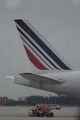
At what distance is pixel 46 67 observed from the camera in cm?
2789

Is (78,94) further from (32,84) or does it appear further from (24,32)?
(24,32)

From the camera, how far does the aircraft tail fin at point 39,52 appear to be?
27797mm

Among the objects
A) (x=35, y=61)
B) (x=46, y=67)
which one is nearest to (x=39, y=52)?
(x=35, y=61)

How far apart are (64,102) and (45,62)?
137 inches

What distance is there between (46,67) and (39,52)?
1307 mm

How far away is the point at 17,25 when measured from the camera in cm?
2866

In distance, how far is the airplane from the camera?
2695cm

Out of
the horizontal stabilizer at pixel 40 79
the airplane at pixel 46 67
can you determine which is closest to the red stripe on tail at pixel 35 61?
the airplane at pixel 46 67

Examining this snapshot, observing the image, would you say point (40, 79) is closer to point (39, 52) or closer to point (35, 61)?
point (35, 61)

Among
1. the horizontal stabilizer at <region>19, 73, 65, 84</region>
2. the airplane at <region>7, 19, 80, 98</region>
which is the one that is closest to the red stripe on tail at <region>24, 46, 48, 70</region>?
the airplane at <region>7, 19, 80, 98</region>

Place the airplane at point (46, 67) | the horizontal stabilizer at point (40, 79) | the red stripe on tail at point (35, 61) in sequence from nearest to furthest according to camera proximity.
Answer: the horizontal stabilizer at point (40, 79) → the airplane at point (46, 67) → the red stripe on tail at point (35, 61)

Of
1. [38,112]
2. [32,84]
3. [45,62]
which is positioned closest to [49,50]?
[45,62]

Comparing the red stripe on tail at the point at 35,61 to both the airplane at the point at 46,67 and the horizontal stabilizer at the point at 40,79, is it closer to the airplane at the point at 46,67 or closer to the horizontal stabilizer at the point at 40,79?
the airplane at the point at 46,67

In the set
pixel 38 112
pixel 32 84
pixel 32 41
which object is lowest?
pixel 38 112
